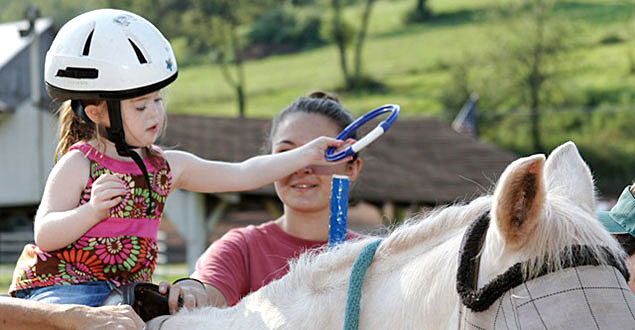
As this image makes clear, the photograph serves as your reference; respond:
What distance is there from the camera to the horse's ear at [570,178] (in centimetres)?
181

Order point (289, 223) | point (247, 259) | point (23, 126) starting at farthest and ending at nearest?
point (23, 126)
point (289, 223)
point (247, 259)

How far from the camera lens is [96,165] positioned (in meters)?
2.49

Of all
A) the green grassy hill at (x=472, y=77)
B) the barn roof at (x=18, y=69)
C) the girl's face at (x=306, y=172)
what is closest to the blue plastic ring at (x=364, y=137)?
the girl's face at (x=306, y=172)

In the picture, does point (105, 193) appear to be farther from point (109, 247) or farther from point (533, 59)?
point (533, 59)

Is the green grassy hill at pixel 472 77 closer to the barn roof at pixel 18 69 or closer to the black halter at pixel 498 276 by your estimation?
the barn roof at pixel 18 69

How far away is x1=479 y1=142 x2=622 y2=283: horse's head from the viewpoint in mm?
1584

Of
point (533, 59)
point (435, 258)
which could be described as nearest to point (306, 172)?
point (435, 258)

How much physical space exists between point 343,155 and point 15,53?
2087cm

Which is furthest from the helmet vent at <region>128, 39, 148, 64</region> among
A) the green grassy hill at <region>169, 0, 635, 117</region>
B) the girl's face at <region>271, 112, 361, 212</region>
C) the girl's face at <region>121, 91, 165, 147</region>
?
the green grassy hill at <region>169, 0, 635, 117</region>

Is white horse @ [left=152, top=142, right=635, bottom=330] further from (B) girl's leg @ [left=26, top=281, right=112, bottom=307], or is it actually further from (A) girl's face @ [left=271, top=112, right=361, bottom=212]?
(A) girl's face @ [left=271, top=112, right=361, bottom=212]

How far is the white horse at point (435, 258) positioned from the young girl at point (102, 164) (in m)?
0.31

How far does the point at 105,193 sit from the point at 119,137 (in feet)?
0.75

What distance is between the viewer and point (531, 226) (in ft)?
5.37

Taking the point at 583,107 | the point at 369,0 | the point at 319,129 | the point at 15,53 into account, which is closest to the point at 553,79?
the point at 583,107
